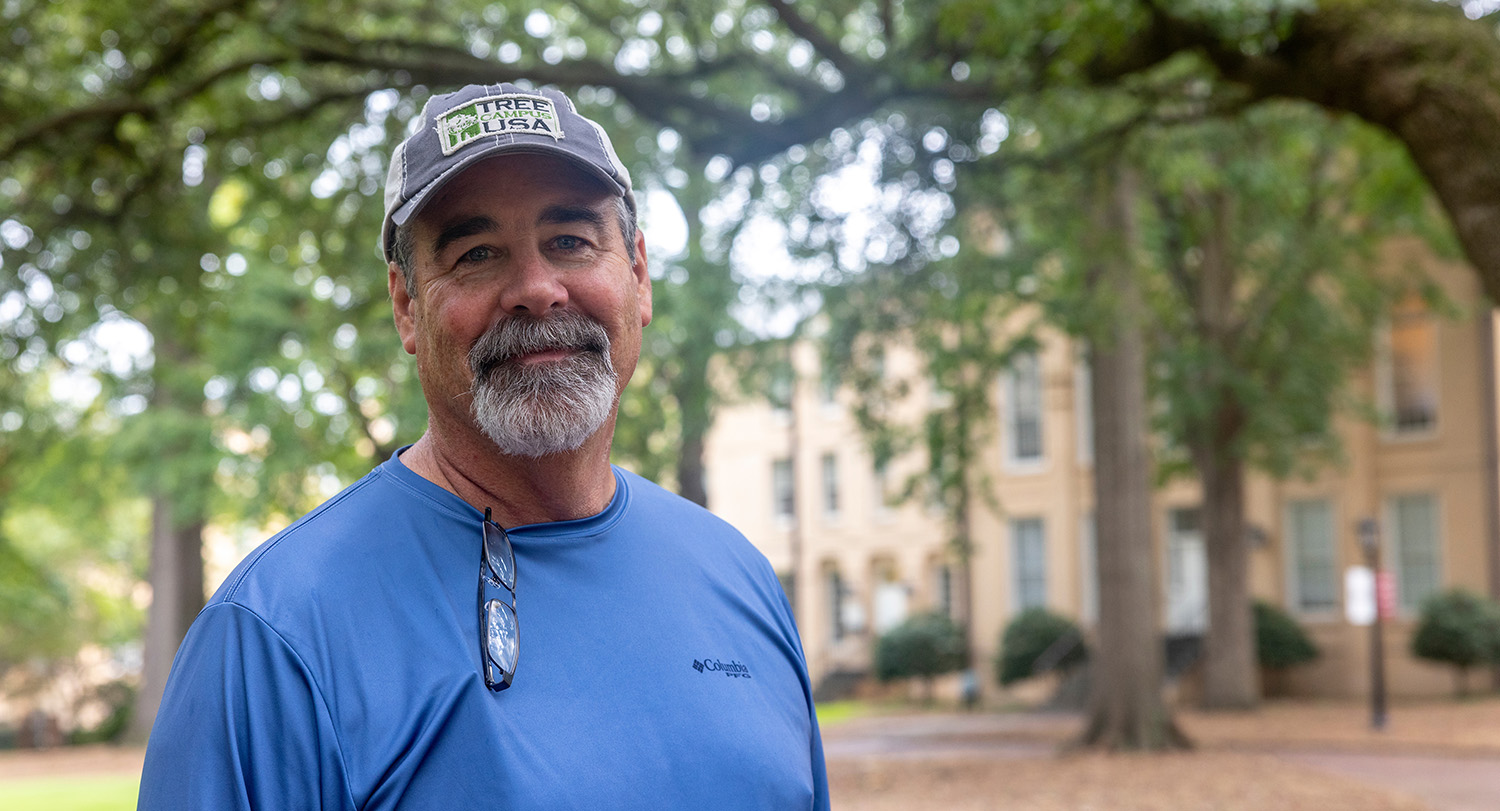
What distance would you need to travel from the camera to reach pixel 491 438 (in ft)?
6.56

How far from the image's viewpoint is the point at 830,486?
3816 centimetres

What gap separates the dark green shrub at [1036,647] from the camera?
90.5 feet

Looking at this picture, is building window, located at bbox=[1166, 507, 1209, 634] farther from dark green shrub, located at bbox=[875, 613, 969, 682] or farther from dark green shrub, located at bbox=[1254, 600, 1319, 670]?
dark green shrub, located at bbox=[875, 613, 969, 682]

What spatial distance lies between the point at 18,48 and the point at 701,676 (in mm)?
10443

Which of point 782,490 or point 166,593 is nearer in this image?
point 166,593

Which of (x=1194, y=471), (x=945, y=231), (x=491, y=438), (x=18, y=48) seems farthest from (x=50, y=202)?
(x=1194, y=471)

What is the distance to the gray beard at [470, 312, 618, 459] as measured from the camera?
6.55 feet

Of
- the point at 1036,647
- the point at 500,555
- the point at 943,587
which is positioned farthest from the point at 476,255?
the point at 943,587

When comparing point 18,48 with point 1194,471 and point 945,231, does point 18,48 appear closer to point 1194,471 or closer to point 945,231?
point 945,231

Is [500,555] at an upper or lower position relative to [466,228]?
lower

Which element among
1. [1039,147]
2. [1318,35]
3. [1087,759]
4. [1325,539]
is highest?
[1039,147]

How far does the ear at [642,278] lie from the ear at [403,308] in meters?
0.37

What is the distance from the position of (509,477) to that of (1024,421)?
29620 millimetres

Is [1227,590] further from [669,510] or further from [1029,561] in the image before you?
[669,510]
